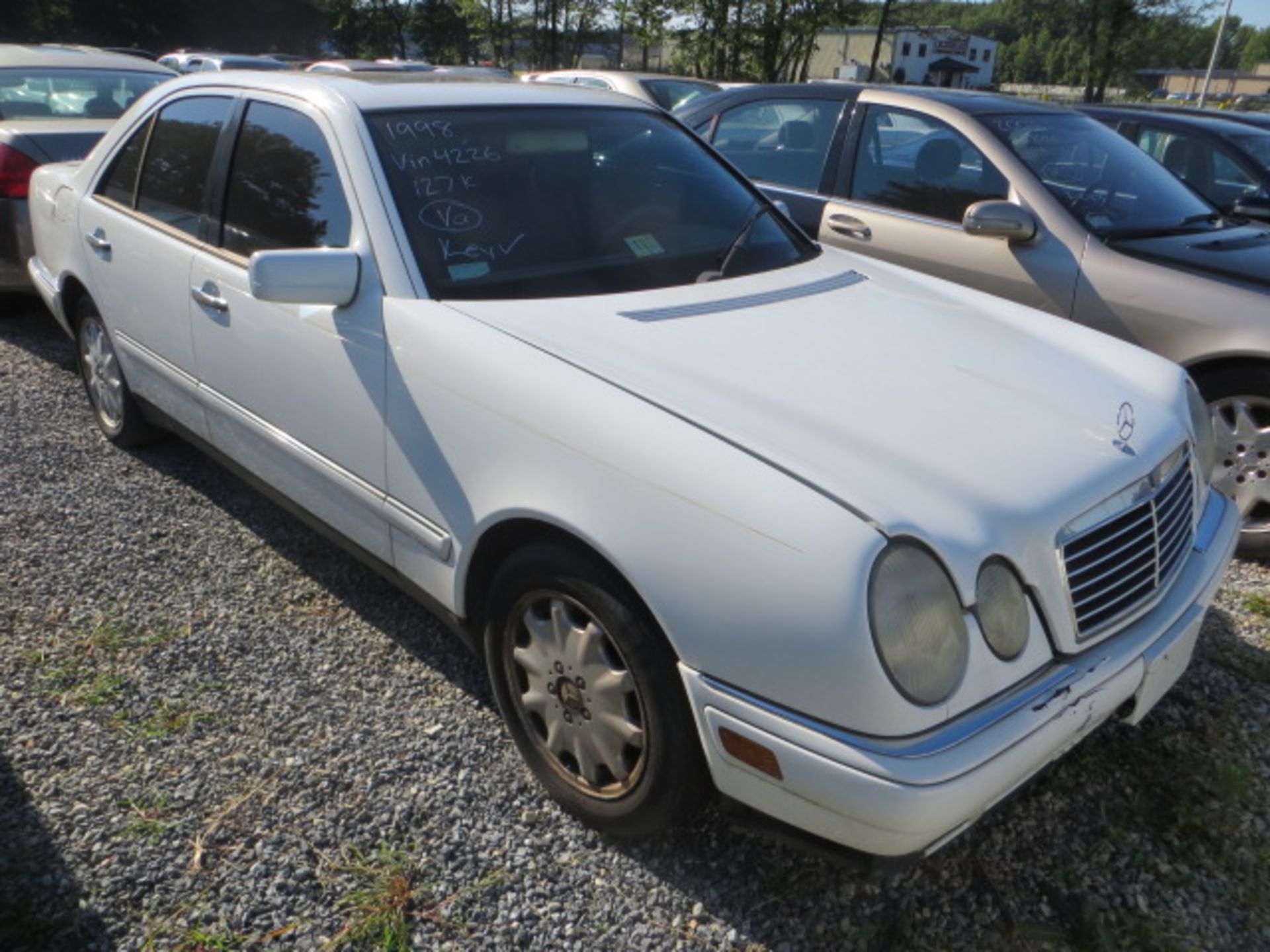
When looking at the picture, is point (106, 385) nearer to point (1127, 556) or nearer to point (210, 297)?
point (210, 297)

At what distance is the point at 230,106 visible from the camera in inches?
130

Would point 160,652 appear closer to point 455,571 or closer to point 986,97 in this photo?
point 455,571

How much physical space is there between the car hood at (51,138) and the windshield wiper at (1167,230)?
17.1 ft

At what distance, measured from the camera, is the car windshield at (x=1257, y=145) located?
6.03 m

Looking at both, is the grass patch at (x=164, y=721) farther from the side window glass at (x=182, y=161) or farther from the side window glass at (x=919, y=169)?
the side window glass at (x=919, y=169)

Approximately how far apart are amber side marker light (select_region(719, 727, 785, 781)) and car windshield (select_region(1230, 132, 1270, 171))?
229 inches

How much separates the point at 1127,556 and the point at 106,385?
13.1 feet

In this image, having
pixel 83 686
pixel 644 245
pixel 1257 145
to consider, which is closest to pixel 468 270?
pixel 644 245

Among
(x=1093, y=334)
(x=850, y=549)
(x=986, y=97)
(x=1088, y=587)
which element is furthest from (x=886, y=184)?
(x=850, y=549)

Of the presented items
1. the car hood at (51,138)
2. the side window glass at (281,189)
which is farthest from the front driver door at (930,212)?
the car hood at (51,138)

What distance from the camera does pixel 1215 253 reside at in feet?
13.2

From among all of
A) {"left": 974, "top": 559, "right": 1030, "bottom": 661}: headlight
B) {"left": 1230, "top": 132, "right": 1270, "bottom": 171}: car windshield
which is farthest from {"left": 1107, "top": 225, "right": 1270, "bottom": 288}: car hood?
{"left": 974, "top": 559, "right": 1030, "bottom": 661}: headlight

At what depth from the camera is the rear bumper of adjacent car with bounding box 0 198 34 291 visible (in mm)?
5227

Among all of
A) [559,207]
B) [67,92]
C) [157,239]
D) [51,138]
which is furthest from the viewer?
[67,92]
